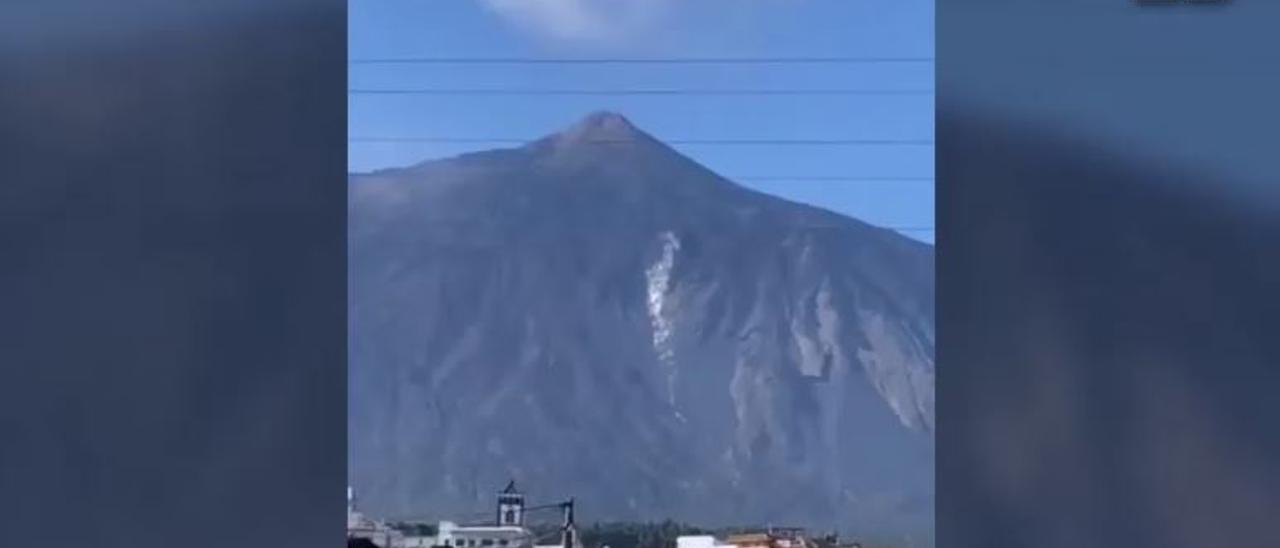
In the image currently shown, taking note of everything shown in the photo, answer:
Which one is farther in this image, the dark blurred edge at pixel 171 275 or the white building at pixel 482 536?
the white building at pixel 482 536

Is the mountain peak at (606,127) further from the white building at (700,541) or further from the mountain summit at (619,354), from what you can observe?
the white building at (700,541)

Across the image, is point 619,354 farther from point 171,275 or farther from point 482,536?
point 171,275

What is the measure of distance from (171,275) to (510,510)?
1240 millimetres

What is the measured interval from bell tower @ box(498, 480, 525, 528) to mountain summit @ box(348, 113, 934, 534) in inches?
2.1

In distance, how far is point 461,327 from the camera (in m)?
4.32

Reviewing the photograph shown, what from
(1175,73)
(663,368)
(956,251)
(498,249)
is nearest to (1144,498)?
(956,251)

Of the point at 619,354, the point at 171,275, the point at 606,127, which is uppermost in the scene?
the point at 606,127

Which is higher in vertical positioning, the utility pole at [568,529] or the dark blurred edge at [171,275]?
the dark blurred edge at [171,275]

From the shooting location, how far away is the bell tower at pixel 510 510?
13.8ft

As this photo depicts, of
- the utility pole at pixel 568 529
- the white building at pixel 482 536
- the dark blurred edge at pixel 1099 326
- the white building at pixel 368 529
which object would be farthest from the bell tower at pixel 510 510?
the dark blurred edge at pixel 1099 326

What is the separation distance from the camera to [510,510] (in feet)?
13.8

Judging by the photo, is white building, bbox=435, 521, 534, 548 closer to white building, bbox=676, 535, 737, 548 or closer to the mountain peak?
white building, bbox=676, 535, 737, 548

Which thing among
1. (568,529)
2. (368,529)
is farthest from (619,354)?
(368,529)

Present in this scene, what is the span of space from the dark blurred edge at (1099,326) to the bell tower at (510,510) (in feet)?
4.34
